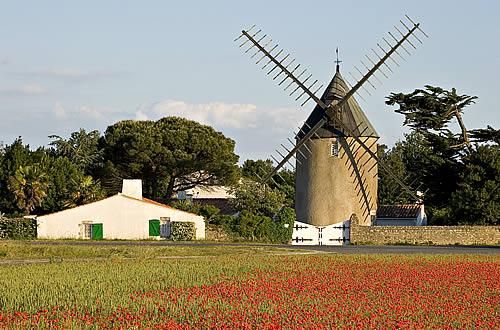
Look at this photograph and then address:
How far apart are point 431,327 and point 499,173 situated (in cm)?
5346

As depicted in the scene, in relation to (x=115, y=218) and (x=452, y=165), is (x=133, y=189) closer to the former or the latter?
(x=115, y=218)

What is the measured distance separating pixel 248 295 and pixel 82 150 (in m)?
79.8

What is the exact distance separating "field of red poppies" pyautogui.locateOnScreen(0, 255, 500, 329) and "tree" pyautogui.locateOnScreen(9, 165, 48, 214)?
41.6m

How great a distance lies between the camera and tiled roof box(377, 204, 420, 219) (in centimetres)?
8069

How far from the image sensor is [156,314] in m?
19.0

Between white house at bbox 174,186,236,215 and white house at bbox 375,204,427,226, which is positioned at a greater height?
white house at bbox 174,186,236,215

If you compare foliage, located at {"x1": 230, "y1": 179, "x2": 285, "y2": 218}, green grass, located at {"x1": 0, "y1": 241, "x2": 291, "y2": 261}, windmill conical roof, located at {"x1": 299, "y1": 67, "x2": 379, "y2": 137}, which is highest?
windmill conical roof, located at {"x1": 299, "y1": 67, "x2": 379, "y2": 137}

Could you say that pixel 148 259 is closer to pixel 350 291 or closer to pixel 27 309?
pixel 350 291

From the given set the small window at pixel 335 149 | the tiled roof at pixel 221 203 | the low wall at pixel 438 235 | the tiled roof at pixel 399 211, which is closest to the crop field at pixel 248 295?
the low wall at pixel 438 235

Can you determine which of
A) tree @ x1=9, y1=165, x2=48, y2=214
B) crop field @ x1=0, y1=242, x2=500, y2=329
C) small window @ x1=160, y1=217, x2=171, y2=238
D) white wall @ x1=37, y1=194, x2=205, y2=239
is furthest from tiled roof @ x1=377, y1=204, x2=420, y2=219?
crop field @ x1=0, y1=242, x2=500, y2=329

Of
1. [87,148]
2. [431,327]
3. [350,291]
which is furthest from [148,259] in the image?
[87,148]

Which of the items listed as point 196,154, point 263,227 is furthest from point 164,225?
point 196,154

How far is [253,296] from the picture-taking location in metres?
22.9

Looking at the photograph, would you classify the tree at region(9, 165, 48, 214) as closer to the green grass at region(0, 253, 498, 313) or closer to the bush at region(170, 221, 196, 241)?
the bush at region(170, 221, 196, 241)
